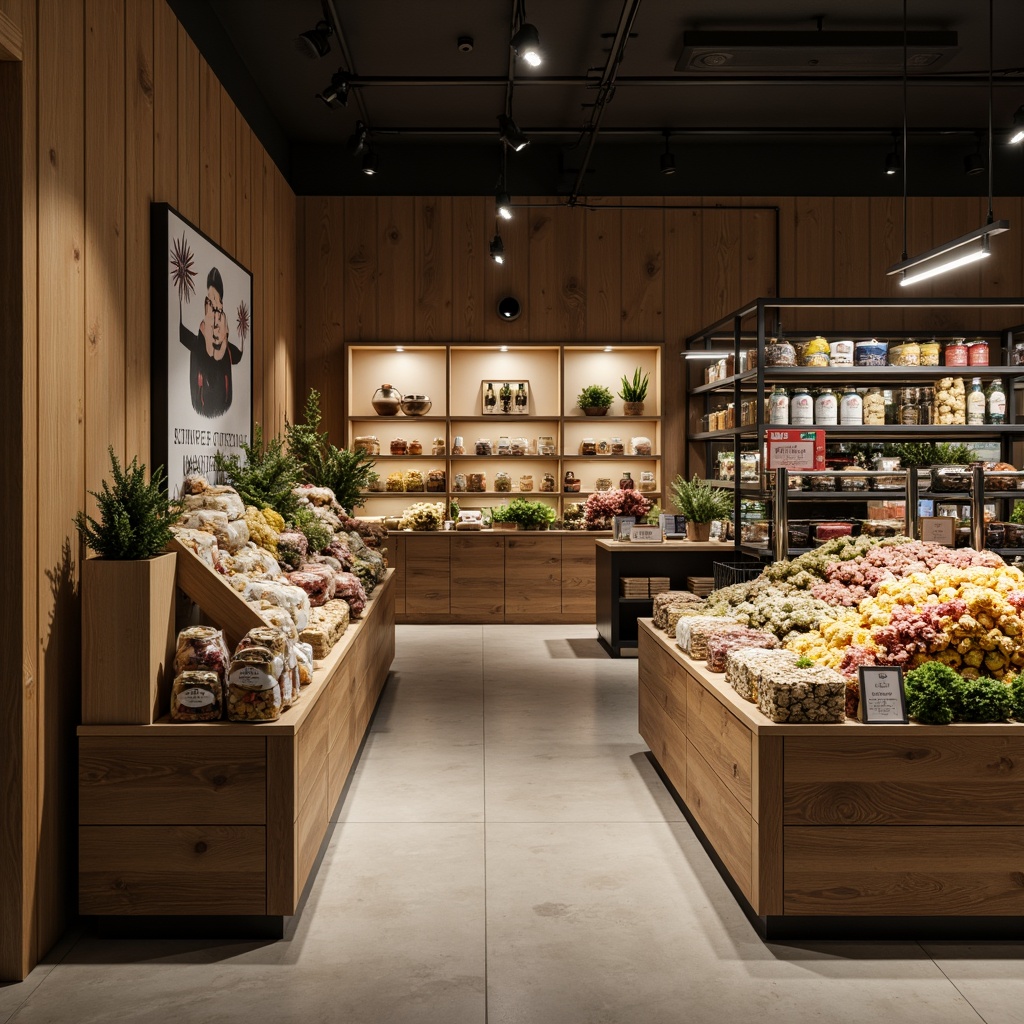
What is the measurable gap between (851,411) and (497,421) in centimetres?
364

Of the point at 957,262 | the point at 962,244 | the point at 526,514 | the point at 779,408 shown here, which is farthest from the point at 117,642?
the point at 526,514

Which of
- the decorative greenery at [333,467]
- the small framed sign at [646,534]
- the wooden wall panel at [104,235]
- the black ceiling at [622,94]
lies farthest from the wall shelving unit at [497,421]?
the wooden wall panel at [104,235]

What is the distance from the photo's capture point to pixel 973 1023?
233 cm

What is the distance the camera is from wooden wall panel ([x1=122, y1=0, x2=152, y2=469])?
3693 mm

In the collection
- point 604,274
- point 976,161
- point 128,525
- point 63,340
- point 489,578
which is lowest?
point 489,578

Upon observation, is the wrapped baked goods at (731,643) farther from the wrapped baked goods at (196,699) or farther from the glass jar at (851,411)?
the glass jar at (851,411)

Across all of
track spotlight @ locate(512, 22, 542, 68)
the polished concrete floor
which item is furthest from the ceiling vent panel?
the polished concrete floor

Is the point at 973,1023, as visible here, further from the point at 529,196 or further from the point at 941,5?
the point at 529,196

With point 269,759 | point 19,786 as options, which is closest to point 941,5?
point 269,759

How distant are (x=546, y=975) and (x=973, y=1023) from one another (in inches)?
40.8

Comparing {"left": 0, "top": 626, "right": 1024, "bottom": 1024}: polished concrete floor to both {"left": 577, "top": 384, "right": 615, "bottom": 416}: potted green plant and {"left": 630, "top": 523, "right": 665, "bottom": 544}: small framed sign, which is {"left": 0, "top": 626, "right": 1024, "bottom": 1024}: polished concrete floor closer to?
{"left": 630, "top": 523, "right": 665, "bottom": 544}: small framed sign

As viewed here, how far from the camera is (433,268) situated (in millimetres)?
8898

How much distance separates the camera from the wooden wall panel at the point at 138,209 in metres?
3.69

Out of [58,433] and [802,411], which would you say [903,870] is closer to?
[58,433]
